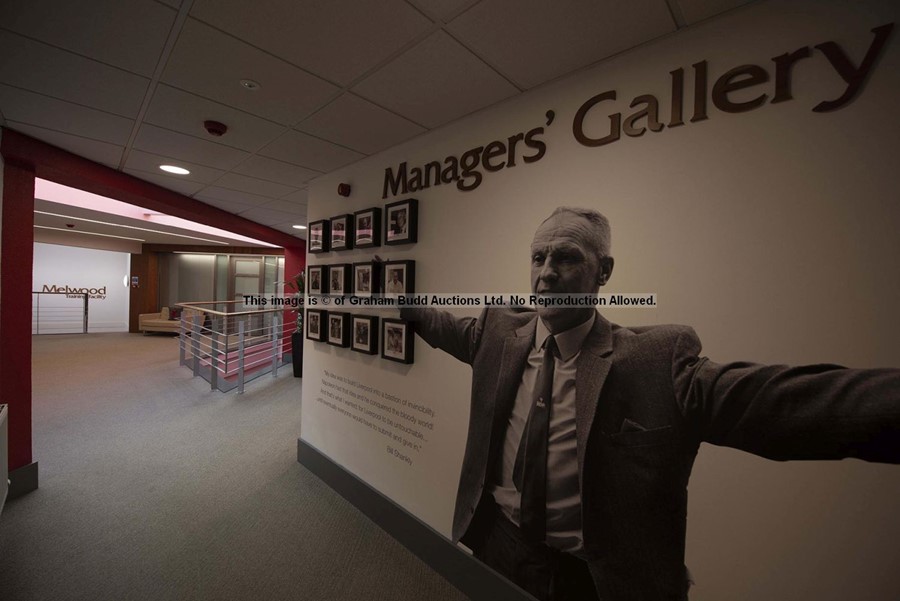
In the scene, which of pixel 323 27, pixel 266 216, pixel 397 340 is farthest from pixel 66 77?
pixel 266 216

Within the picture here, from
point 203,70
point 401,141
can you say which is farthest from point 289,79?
point 401,141

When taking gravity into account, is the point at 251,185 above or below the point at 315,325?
above

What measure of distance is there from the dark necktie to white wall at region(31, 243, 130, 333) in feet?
41.7

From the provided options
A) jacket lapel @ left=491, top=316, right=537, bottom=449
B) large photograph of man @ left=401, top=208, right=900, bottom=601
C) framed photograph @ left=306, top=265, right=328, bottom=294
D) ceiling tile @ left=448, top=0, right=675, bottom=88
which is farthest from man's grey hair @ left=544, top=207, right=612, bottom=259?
framed photograph @ left=306, top=265, right=328, bottom=294

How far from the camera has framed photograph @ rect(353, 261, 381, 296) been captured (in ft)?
7.44

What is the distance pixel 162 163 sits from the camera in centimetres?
271

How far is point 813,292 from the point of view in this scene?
3.33ft

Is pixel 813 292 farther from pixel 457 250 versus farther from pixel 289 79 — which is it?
pixel 289 79

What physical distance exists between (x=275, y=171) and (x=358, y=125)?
1.21 m

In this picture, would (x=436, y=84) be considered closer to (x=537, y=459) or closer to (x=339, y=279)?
(x=339, y=279)

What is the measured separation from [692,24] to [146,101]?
8.07ft

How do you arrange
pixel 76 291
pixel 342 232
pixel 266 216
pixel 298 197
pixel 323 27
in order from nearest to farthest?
pixel 323 27, pixel 342 232, pixel 298 197, pixel 266 216, pixel 76 291

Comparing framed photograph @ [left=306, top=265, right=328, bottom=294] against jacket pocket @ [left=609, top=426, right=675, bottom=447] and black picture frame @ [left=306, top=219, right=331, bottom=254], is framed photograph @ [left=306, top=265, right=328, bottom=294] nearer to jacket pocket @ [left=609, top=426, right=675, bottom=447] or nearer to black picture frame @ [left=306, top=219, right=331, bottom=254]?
black picture frame @ [left=306, top=219, right=331, bottom=254]

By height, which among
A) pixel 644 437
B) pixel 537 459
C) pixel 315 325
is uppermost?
pixel 315 325
